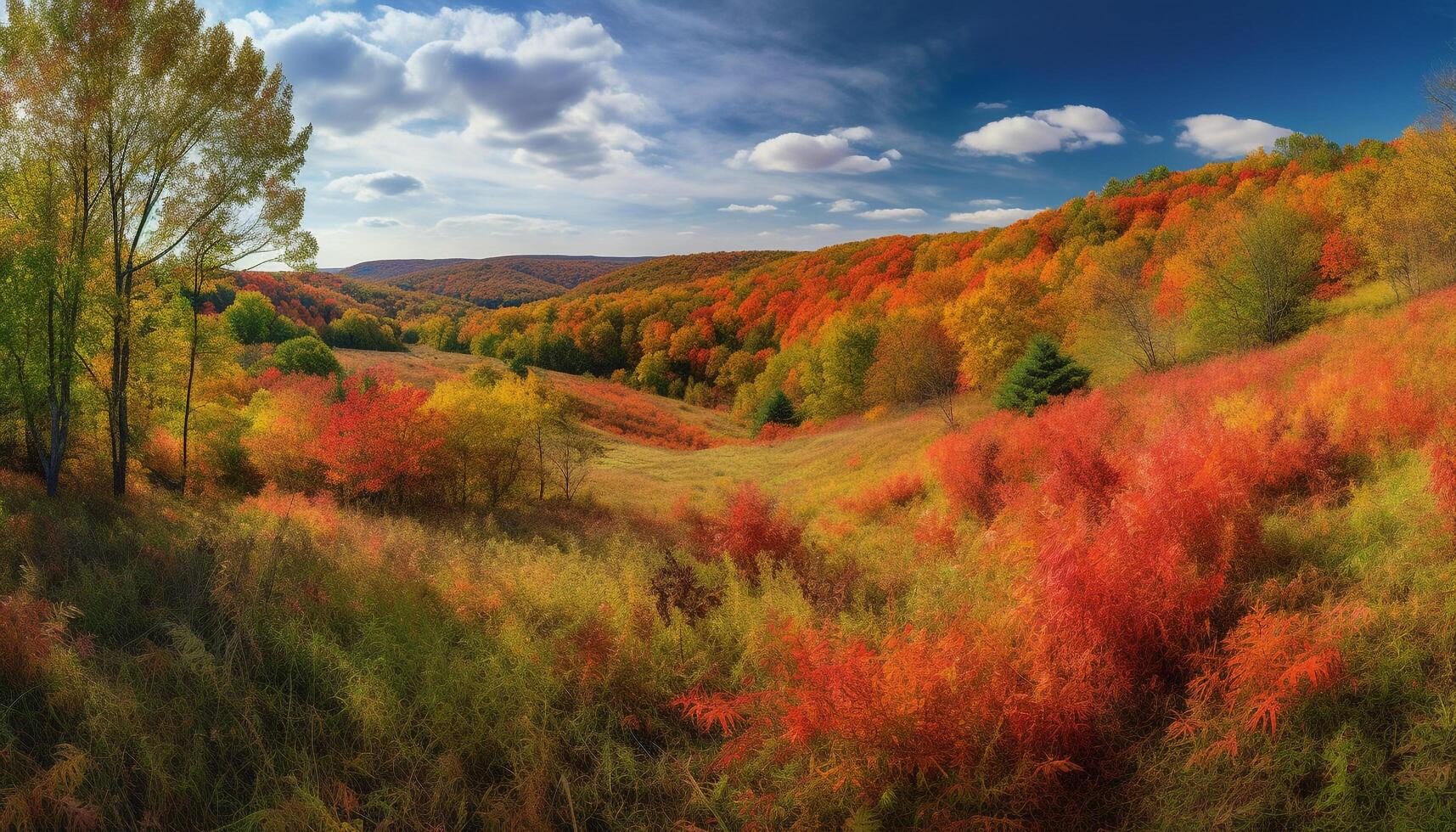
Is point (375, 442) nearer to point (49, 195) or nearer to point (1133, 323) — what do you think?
point (49, 195)

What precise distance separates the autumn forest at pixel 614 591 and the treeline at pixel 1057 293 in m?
8.77

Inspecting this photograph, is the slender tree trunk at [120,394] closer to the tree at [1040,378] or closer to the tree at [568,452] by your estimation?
the tree at [568,452]

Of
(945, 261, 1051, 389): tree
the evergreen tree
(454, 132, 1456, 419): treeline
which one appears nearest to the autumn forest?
(454, 132, 1456, 419): treeline

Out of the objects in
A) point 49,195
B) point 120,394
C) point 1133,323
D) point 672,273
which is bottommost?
point 120,394

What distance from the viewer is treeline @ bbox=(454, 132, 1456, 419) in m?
30.9

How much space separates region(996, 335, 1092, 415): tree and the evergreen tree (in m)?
30.1

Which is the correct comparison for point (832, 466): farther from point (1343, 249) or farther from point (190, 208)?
point (1343, 249)

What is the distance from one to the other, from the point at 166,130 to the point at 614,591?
14.5 m

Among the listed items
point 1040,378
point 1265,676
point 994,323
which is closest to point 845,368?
point 994,323

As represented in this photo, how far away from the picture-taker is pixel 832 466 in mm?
31656

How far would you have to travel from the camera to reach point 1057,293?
59.1m

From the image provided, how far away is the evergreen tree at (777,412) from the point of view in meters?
58.0

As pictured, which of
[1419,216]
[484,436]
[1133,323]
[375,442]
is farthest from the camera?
[1133,323]

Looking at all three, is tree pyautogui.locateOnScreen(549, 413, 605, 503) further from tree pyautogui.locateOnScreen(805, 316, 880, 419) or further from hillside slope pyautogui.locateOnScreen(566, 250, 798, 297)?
hillside slope pyautogui.locateOnScreen(566, 250, 798, 297)
